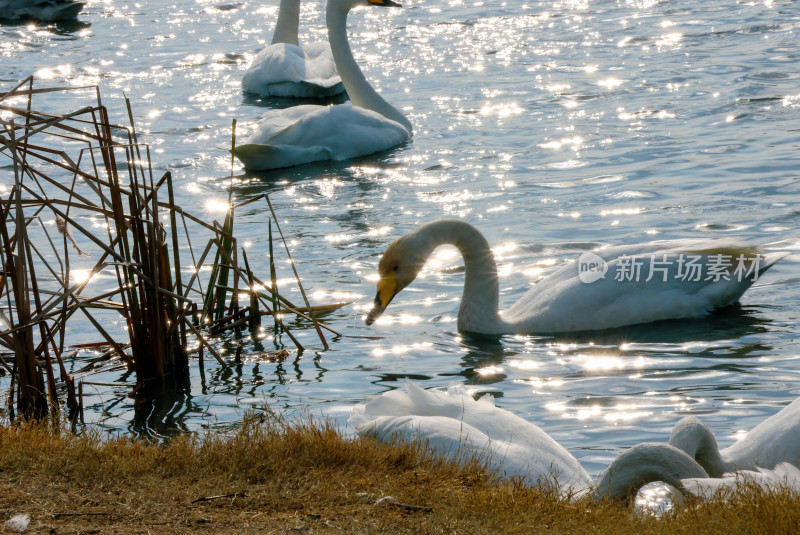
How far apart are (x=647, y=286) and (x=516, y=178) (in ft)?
12.0

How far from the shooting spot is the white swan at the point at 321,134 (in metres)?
11.9

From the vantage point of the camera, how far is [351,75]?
44.4 ft

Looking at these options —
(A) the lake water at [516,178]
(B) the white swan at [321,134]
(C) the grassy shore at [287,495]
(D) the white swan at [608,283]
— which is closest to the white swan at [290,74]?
(A) the lake water at [516,178]

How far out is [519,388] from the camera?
6484 mm

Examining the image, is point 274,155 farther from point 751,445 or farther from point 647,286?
point 751,445

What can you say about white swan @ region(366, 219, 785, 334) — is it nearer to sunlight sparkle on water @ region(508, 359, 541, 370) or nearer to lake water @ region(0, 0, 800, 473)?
lake water @ region(0, 0, 800, 473)

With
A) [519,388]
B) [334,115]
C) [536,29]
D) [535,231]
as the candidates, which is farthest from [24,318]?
[536,29]

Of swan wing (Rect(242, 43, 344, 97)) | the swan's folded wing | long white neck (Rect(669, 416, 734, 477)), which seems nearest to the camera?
long white neck (Rect(669, 416, 734, 477))

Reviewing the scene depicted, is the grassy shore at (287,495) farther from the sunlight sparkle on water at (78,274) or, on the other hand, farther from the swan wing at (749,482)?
the sunlight sparkle on water at (78,274)

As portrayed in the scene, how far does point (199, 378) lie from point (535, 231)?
139 inches

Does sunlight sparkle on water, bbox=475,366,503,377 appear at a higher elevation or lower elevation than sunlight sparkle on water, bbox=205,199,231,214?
higher

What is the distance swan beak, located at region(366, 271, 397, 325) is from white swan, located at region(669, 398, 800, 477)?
2570 millimetres

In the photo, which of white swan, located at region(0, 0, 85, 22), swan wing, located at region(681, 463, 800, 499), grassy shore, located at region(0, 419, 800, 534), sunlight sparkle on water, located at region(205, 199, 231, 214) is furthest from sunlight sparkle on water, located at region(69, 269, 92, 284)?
white swan, located at region(0, 0, 85, 22)

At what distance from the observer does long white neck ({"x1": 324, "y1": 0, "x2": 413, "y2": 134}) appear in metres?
13.1
